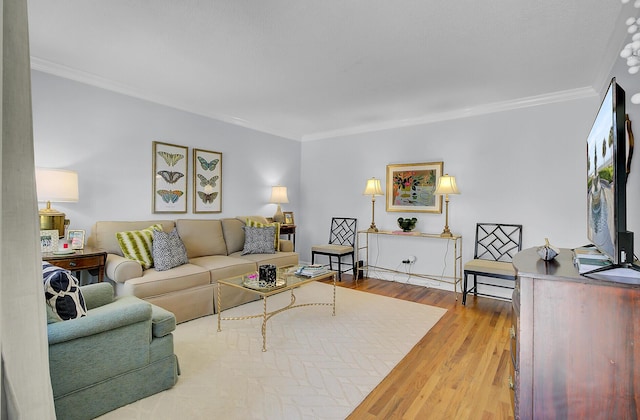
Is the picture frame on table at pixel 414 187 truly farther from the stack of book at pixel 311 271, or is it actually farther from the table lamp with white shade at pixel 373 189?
the stack of book at pixel 311 271

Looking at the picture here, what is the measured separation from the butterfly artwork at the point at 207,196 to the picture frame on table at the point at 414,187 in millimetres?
2547

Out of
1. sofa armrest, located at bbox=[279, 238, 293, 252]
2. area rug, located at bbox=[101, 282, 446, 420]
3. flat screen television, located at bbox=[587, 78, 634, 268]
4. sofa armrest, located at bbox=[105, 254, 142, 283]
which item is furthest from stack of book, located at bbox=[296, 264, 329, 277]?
flat screen television, located at bbox=[587, 78, 634, 268]

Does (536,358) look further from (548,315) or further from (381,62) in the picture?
(381,62)

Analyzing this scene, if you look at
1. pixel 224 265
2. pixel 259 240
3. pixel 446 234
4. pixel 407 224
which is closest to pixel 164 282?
pixel 224 265

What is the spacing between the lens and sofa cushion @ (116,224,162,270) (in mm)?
3152

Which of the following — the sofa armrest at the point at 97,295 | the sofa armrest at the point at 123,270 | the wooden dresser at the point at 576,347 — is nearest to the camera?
the wooden dresser at the point at 576,347

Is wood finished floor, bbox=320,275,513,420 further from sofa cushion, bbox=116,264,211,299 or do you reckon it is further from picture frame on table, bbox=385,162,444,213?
sofa cushion, bbox=116,264,211,299

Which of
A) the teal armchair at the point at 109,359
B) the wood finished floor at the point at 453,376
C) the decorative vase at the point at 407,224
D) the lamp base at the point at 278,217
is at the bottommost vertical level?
the wood finished floor at the point at 453,376

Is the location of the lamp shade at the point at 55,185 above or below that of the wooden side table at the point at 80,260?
above

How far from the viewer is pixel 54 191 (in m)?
2.66

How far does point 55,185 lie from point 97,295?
1.22 meters

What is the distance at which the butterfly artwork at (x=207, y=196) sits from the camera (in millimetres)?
4305

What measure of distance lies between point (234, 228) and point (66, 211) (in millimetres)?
1826

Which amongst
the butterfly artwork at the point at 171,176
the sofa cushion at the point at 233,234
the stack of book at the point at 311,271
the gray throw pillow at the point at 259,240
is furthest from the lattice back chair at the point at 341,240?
the butterfly artwork at the point at 171,176
